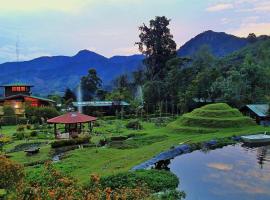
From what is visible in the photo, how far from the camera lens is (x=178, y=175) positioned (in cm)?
3083

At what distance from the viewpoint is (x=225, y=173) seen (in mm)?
31000

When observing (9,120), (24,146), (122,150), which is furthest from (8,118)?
(122,150)

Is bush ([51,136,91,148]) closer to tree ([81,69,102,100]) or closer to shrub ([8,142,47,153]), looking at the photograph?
shrub ([8,142,47,153])

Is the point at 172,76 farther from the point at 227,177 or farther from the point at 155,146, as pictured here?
the point at 227,177

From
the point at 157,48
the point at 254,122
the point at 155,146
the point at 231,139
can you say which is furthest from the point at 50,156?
the point at 157,48

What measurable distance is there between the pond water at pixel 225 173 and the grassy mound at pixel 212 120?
11.3 m

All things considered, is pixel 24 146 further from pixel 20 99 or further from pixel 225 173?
pixel 20 99

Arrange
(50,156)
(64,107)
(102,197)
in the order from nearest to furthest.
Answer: (102,197) < (50,156) < (64,107)

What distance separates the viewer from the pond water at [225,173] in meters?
25.6

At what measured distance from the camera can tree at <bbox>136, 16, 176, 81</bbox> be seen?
101 meters

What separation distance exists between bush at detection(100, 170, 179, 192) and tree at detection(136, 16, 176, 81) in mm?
73510

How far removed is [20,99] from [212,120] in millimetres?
46583

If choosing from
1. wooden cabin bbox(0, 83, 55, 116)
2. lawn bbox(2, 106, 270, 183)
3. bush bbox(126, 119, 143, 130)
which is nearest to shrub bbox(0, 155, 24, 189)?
lawn bbox(2, 106, 270, 183)

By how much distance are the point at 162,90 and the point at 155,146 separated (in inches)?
1604
